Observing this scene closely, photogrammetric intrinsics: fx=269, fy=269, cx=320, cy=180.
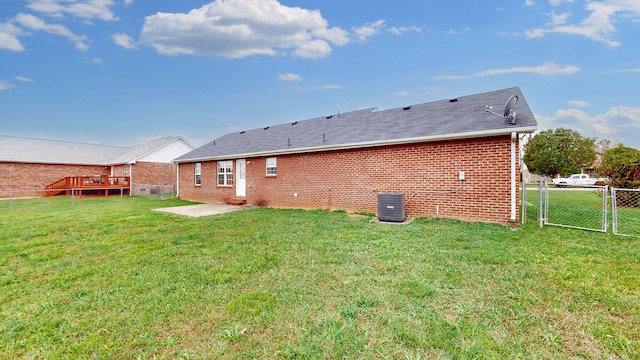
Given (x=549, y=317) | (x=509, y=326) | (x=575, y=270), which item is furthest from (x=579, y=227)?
(x=509, y=326)

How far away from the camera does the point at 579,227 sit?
6.81 meters

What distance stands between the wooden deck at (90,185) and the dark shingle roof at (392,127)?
11050mm

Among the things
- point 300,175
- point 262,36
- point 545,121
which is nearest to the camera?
point 300,175

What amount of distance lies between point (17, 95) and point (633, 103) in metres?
46.5

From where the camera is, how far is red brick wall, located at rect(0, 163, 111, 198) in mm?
20297

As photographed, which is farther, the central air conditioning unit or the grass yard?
the central air conditioning unit

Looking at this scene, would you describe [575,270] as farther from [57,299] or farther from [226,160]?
[226,160]

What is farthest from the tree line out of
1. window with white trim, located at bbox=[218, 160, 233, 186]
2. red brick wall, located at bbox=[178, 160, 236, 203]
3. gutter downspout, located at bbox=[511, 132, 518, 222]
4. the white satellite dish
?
red brick wall, located at bbox=[178, 160, 236, 203]

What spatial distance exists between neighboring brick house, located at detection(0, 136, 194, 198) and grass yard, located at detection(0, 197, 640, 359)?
743 inches

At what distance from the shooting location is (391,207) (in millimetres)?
8047

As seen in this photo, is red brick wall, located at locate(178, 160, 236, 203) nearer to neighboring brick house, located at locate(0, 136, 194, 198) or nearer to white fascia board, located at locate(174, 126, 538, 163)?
white fascia board, located at locate(174, 126, 538, 163)

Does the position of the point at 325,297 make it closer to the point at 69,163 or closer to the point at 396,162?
the point at 396,162

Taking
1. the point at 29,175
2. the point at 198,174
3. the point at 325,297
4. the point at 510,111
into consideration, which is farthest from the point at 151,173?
the point at 510,111

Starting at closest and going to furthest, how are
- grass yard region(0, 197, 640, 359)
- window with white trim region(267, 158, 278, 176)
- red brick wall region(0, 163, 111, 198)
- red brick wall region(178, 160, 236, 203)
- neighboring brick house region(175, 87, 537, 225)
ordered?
grass yard region(0, 197, 640, 359)
neighboring brick house region(175, 87, 537, 225)
window with white trim region(267, 158, 278, 176)
red brick wall region(178, 160, 236, 203)
red brick wall region(0, 163, 111, 198)
